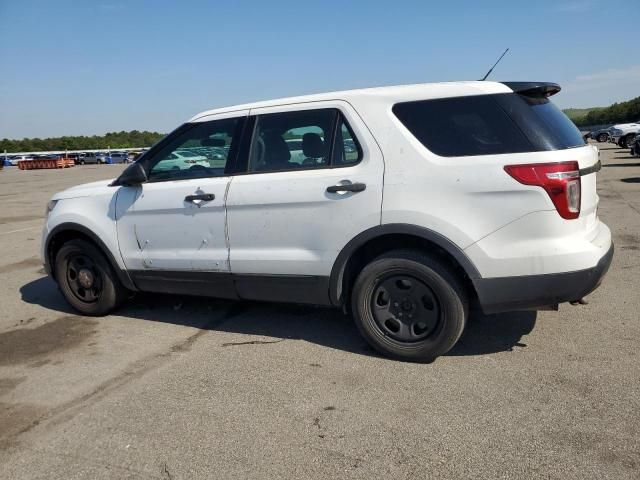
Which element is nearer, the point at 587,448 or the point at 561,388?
the point at 587,448

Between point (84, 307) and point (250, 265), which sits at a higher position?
point (250, 265)

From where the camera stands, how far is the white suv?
10.6 ft

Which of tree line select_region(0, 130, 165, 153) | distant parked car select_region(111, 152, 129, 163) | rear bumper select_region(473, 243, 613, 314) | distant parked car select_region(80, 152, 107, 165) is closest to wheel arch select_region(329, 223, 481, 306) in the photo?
rear bumper select_region(473, 243, 613, 314)

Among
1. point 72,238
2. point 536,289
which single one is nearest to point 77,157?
point 72,238

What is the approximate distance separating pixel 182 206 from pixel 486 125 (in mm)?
2421

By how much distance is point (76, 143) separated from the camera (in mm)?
103438

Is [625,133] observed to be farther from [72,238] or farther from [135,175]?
[72,238]

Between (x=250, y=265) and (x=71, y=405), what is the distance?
5.06ft

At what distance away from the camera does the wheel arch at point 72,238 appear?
477 cm

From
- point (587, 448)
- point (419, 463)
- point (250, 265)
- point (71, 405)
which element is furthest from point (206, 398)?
point (587, 448)

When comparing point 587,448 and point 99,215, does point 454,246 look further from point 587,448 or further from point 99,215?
point 99,215

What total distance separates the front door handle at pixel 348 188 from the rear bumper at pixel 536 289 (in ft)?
3.24

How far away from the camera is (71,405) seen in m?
3.32

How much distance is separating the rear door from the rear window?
1.22ft
